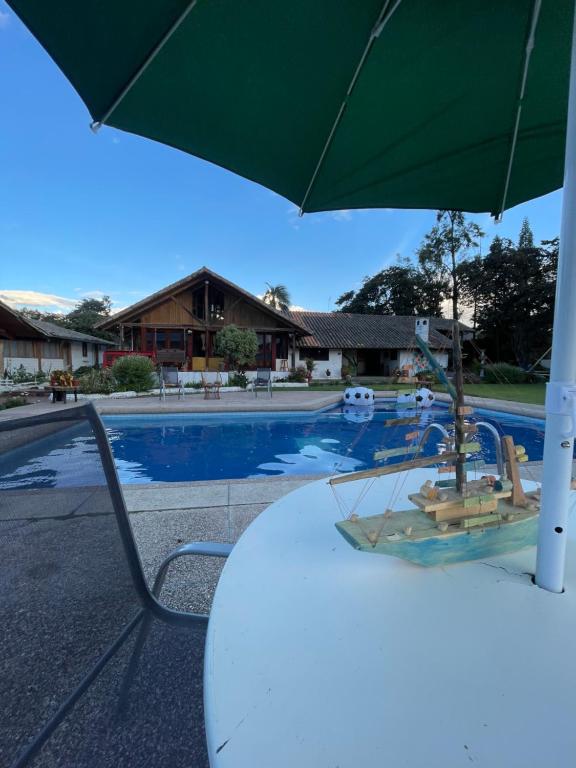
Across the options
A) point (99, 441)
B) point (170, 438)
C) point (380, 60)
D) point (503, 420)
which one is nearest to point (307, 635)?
point (99, 441)

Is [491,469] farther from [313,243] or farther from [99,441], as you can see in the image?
[313,243]

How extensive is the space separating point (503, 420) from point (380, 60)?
10.3m

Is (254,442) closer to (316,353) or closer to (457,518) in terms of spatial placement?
(457,518)

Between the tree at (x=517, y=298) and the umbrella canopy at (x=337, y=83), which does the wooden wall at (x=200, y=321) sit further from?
the umbrella canopy at (x=337, y=83)

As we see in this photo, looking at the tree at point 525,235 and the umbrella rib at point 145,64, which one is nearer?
the umbrella rib at point 145,64

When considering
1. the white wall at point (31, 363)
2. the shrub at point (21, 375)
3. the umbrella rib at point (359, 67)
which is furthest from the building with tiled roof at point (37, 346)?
the umbrella rib at point (359, 67)

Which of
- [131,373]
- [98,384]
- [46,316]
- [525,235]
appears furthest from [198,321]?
[46,316]

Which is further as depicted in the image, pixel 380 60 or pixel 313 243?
pixel 313 243

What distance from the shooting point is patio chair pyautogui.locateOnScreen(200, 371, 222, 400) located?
1288 centimetres

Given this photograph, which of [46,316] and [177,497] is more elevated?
[46,316]

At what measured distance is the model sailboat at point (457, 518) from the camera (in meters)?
1.03

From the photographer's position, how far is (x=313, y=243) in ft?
75.0

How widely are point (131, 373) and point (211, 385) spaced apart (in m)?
2.88

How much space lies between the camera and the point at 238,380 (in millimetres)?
15961
